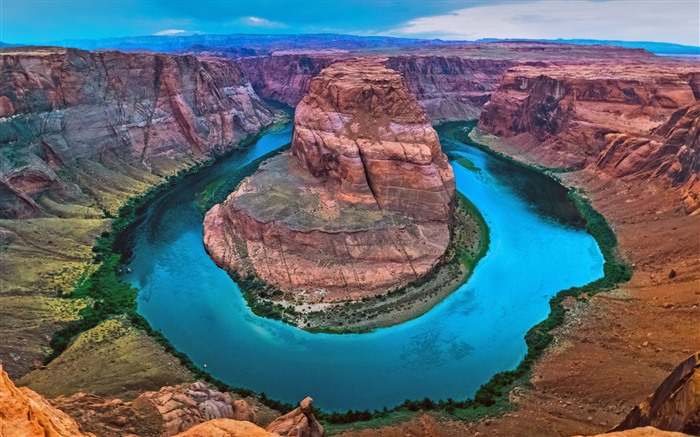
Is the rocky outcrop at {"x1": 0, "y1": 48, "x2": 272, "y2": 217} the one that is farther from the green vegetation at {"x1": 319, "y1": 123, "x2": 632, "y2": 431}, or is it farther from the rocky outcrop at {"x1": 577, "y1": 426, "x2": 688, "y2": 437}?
the rocky outcrop at {"x1": 577, "y1": 426, "x2": 688, "y2": 437}

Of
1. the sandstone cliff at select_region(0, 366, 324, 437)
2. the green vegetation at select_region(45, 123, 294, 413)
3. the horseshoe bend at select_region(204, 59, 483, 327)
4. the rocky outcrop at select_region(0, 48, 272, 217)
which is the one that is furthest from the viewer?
the rocky outcrop at select_region(0, 48, 272, 217)

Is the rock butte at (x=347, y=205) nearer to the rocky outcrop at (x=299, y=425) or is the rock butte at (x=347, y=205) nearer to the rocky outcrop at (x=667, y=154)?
the rocky outcrop at (x=299, y=425)

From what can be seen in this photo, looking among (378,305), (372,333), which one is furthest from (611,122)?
(372,333)

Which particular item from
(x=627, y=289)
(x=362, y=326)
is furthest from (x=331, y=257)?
(x=627, y=289)

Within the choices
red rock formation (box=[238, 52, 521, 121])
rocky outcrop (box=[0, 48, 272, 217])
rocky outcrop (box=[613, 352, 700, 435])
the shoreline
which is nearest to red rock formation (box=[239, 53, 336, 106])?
red rock formation (box=[238, 52, 521, 121])

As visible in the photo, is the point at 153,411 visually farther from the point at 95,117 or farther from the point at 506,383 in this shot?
the point at 95,117

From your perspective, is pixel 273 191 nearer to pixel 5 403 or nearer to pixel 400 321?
pixel 400 321

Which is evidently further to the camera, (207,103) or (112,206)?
(207,103)
